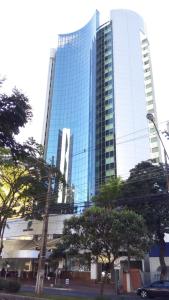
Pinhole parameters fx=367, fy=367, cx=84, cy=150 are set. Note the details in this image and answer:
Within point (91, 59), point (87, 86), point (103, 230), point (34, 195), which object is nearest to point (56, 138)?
point (87, 86)

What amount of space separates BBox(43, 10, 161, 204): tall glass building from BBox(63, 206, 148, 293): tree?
6647 centimetres

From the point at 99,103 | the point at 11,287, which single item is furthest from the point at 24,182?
the point at 99,103

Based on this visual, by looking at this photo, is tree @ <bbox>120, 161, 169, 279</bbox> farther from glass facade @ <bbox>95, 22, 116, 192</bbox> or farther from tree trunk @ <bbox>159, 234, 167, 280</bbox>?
glass facade @ <bbox>95, 22, 116, 192</bbox>

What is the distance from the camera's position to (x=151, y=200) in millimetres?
41062

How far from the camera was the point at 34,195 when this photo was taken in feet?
143

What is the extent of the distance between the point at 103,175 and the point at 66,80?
127ft

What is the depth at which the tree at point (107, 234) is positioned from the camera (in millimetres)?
23891

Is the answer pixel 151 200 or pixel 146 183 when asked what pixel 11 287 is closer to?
pixel 151 200

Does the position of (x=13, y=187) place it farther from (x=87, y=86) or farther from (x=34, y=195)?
(x=87, y=86)

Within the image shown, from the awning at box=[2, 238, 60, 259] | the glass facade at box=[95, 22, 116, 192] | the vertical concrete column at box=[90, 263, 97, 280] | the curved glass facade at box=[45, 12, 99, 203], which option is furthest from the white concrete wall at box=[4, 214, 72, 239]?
the glass facade at box=[95, 22, 116, 192]

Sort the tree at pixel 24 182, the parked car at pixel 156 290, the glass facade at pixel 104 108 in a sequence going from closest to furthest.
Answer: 1. the parked car at pixel 156 290
2. the tree at pixel 24 182
3. the glass facade at pixel 104 108

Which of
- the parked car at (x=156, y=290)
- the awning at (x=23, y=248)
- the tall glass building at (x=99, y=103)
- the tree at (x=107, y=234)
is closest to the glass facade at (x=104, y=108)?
the tall glass building at (x=99, y=103)

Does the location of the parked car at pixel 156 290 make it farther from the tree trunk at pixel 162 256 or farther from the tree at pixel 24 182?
the tree at pixel 24 182

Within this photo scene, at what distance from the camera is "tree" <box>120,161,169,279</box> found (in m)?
40.2
